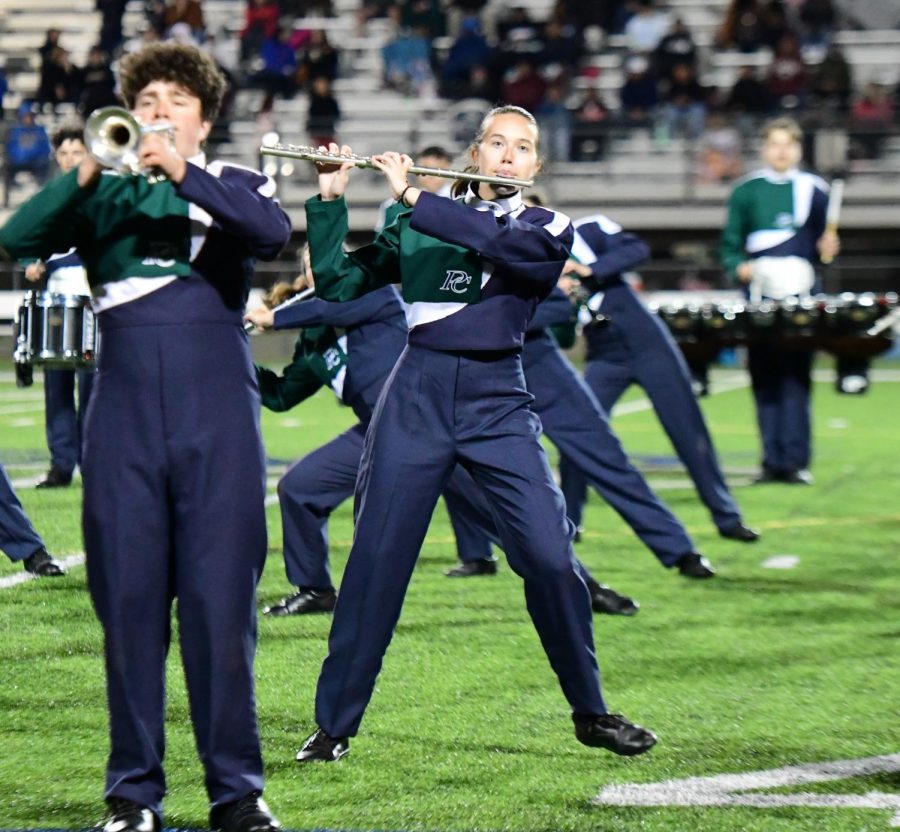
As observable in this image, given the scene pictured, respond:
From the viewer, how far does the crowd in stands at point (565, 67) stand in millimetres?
21016

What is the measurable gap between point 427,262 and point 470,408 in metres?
0.36

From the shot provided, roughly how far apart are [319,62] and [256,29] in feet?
4.90

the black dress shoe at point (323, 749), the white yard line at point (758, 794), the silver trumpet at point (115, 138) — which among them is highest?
the silver trumpet at point (115, 138)

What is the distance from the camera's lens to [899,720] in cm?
492

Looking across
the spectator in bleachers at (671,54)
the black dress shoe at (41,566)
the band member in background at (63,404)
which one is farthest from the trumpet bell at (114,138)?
the spectator in bleachers at (671,54)

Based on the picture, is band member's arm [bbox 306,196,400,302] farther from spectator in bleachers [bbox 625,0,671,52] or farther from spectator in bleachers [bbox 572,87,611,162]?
spectator in bleachers [bbox 625,0,671,52]

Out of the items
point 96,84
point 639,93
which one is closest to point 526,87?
point 639,93

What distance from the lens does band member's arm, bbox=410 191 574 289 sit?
4105mm

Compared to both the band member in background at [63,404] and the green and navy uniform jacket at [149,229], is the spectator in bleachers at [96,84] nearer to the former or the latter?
the band member in background at [63,404]

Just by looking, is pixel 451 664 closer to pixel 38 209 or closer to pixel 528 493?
pixel 528 493

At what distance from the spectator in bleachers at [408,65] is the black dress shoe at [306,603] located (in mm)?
16971

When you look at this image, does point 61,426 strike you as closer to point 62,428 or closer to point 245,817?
point 62,428

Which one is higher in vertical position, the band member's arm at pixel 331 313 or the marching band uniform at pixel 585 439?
the band member's arm at pixel 331 313

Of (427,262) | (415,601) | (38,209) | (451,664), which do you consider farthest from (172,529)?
(415,601)
